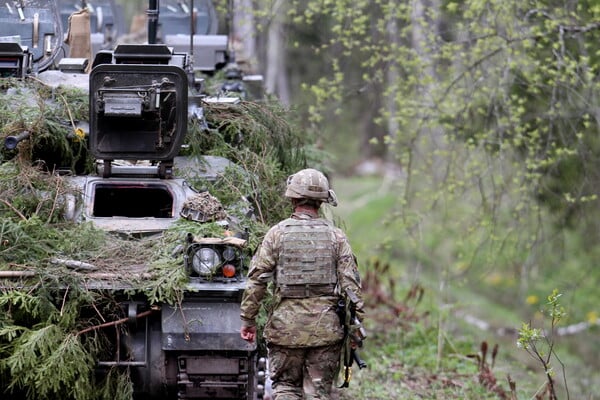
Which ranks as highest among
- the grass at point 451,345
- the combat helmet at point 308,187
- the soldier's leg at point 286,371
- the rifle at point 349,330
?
the combat helmet at point 308,187

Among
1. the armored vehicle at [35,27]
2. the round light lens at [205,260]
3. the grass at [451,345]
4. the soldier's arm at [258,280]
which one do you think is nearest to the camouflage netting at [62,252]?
the round light lens at [205,260]

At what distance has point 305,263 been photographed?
8.12 m

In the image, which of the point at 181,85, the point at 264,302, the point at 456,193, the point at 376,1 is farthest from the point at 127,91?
the point at 456,193

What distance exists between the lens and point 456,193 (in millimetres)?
15617

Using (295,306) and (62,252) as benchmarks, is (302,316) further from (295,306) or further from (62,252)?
(62,252)

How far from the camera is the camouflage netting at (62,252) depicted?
853 centimetres

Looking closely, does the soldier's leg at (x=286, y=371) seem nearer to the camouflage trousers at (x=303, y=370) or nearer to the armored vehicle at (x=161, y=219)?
the camouflage trousers at (x=303, y=370)

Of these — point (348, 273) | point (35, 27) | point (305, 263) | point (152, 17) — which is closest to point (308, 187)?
point (305, 263)

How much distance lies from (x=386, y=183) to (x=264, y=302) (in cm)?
2512

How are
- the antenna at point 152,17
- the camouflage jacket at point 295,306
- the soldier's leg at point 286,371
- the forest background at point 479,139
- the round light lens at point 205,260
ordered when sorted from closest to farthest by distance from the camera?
the camouflage jacket at point 295,306 < the soldier's leg at point 286,371 < the round light lens at point 205,260 < the antenna at point 152,17 < the forest background at point 479,139

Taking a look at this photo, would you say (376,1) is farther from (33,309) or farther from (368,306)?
(33,309)

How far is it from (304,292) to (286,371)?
1.87ft

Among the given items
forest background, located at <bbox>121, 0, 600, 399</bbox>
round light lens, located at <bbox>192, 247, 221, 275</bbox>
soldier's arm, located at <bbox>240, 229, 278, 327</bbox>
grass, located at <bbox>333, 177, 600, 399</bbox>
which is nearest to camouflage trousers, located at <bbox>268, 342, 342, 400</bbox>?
soldier's arm, located at <bbox>240, 229, 278, 327</bbox>

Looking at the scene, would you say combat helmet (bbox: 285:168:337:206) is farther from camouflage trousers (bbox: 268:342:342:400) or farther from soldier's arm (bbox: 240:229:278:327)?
camouflage trousers (bbox: 268:342:342:400)
